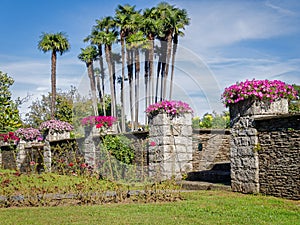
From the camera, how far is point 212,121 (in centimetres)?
1475

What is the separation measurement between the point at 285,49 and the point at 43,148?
9.46 meters

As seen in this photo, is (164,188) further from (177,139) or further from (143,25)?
(143,25)

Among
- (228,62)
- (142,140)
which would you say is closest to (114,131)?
(142,140)

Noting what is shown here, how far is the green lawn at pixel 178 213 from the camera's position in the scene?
18.6ft

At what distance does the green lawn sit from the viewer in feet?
18.6

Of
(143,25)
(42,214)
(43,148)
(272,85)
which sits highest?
(143,25)

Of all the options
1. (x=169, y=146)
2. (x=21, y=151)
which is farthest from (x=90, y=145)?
(x=21, y=151)

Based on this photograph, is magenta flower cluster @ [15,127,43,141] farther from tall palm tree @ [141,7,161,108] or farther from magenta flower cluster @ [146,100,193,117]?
tall palm tree @ [141,7,161,108]

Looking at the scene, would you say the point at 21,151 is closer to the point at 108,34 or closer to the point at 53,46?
the point at 53,46

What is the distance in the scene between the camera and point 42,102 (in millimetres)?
30578

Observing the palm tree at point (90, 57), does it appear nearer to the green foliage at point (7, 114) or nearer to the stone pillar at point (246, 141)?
the green foliage at point (7, 114)

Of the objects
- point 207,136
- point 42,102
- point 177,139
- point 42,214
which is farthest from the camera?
point 42,102

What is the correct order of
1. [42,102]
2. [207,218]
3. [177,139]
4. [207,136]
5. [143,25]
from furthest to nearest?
→ [42,102] < [143,25] < [207,136] < [177,139] < [207,218]

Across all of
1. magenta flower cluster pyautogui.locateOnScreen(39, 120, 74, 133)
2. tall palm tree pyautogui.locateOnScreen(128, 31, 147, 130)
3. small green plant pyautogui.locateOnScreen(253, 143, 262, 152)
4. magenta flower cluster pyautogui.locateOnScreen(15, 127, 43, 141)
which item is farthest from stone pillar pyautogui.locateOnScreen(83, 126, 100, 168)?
tall palm tree pyautogui.locateOnScreen(128, 31, 147, 130)
